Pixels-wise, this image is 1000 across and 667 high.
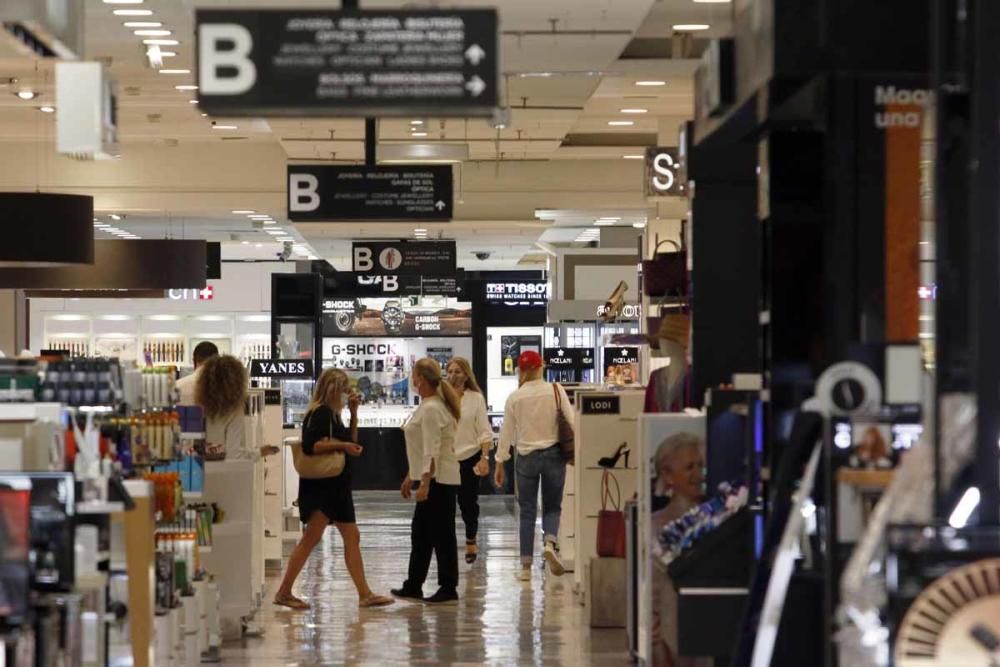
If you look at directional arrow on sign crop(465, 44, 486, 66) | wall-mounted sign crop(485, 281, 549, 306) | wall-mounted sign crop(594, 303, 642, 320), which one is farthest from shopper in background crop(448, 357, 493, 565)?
wall-mounted sign crop(485, 281, 549, 306)

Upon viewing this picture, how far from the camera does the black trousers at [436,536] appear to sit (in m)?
10.7

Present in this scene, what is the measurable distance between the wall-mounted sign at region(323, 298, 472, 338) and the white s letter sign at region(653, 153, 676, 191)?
41.7 ft

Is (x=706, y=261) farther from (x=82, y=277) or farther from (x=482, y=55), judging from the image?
(x=82, y=277)

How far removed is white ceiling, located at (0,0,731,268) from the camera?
10.1 metres

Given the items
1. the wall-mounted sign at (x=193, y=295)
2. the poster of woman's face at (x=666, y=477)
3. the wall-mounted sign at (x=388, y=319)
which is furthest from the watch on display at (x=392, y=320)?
the poster of woman's face at (x=666, y=477)

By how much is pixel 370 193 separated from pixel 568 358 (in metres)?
9.71

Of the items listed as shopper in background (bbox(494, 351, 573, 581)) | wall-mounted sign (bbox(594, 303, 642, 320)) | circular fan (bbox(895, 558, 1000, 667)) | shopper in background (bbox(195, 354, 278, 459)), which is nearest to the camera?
circular fan (bbox(895, 558, 1000, 667))

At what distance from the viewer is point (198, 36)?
5.36 meters

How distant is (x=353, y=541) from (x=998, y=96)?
6.80m

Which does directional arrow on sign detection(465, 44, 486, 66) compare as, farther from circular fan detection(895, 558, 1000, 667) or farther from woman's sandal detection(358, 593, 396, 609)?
woman's sandal detection(358, 593, 396, 609)

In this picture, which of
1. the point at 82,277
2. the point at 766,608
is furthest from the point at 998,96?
the point at 82,277

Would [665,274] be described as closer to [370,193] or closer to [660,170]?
[660,170]

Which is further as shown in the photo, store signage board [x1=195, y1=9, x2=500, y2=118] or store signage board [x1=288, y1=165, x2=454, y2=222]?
store signage board [x1=288, y1=165, x2=454, y2=222]

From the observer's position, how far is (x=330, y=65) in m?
5.39
